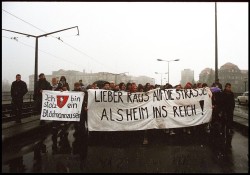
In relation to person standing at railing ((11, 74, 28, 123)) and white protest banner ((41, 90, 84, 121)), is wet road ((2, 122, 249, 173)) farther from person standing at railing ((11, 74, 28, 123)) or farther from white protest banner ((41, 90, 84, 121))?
person standing at railing ((11, 74, 28, 123))

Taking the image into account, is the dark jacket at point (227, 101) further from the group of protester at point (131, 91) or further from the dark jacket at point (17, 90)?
the dark jacket at point (17, 90)

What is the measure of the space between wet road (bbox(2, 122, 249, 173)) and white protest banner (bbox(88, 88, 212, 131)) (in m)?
0.47

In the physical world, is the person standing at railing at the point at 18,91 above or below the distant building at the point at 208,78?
below

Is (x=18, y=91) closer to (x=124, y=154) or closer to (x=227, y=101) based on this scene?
(x=124, y=154)

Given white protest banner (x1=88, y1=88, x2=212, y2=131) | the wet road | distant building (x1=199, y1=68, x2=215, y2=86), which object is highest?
distant building (x1=199, y1=68, x2=215, y2=86)

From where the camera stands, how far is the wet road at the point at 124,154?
19.4 ft

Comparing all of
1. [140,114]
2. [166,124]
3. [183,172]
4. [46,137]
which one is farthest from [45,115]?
[183,172]

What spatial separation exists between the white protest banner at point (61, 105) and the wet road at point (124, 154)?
2.25ft

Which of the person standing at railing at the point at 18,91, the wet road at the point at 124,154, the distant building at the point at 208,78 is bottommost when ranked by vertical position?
the wet road at the point at 124,154

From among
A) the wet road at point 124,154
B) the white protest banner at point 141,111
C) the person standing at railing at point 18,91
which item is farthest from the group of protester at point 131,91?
the wet road at point 124,154

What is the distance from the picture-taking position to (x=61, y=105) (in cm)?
973

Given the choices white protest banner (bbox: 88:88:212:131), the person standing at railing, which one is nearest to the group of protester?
the person standing at railing

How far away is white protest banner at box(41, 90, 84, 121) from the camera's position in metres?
9.61

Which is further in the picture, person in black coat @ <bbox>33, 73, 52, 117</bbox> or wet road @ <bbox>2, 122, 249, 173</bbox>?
person in black coat @ <bbox>33, 73, 52, 117</bbox>
